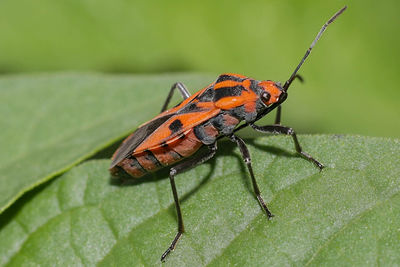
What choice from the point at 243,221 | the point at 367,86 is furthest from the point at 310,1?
the point at 243,221

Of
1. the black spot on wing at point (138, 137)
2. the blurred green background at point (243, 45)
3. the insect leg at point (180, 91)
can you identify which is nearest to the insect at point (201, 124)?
the black spot on wing at point (138, 137)

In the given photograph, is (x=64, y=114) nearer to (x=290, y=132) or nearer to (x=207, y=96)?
(x=207, y=96)

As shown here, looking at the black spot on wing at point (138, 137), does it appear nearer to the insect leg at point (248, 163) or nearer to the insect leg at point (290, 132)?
the insect leg at point (248, 163)

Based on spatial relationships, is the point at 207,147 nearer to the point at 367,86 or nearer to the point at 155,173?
the point at 155,173

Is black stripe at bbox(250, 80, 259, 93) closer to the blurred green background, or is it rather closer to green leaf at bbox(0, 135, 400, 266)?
green leaf at bbox(0, 135, 400, 266)

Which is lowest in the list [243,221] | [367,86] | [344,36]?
[367,86]

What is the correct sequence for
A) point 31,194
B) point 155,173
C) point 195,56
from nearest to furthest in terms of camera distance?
1. point 31,194
2. point 155,173
3. point 195,56

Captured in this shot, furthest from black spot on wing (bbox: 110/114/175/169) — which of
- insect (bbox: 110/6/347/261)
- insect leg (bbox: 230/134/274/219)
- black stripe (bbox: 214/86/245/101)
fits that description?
insect leg (bbox: 230/134/274/219)
